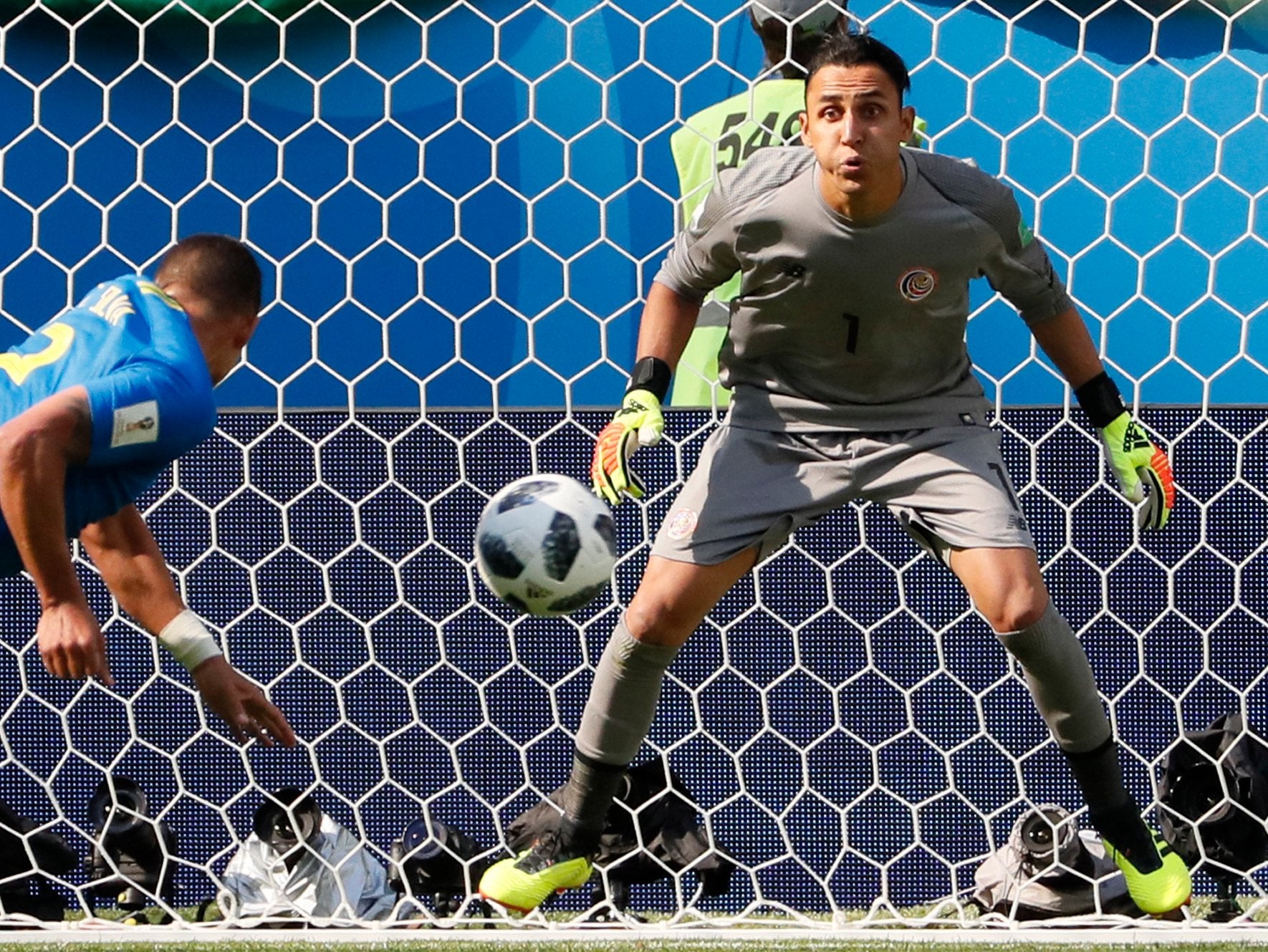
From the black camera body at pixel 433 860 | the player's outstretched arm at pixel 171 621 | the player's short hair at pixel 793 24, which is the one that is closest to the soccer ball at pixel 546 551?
the player's outstretched arm at pixel 171 621

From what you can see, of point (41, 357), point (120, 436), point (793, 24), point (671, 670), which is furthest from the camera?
point (793, 24)

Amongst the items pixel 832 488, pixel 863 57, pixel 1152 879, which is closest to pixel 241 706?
pixel 832 488

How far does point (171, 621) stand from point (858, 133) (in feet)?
4.46

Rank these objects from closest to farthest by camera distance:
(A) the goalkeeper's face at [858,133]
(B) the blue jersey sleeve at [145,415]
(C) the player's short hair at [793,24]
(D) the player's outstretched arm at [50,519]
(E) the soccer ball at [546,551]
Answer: (D) the player's outstretched arm at [50,519], (B) the blue jersey sleeve at [145,415], (E) the soccer ball at [546,551], (A) the goalkeeper's face at [858,133], (C) the player's short hair at [793,24]

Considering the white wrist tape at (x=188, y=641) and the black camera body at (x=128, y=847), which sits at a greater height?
the white wrist tape at (x=188, y=641)

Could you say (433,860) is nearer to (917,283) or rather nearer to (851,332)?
(851,332)

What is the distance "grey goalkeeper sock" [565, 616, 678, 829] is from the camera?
307 centimetres

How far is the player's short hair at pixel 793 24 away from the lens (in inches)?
152

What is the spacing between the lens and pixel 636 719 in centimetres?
312

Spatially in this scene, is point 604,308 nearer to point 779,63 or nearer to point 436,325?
point 436,325

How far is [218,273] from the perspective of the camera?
2879 mm

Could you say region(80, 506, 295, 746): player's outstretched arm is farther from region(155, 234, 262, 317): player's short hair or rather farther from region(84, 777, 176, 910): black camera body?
region(84, 777, 176, 910): black camera body

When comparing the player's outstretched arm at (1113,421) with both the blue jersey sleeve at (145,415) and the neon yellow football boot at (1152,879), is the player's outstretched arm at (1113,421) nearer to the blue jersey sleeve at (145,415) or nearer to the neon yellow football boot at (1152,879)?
the neon yellow football boot at (1152,879)

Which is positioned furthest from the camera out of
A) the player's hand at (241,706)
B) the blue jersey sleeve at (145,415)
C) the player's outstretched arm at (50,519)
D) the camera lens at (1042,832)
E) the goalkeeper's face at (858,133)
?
the camera lens at (1042,832)
